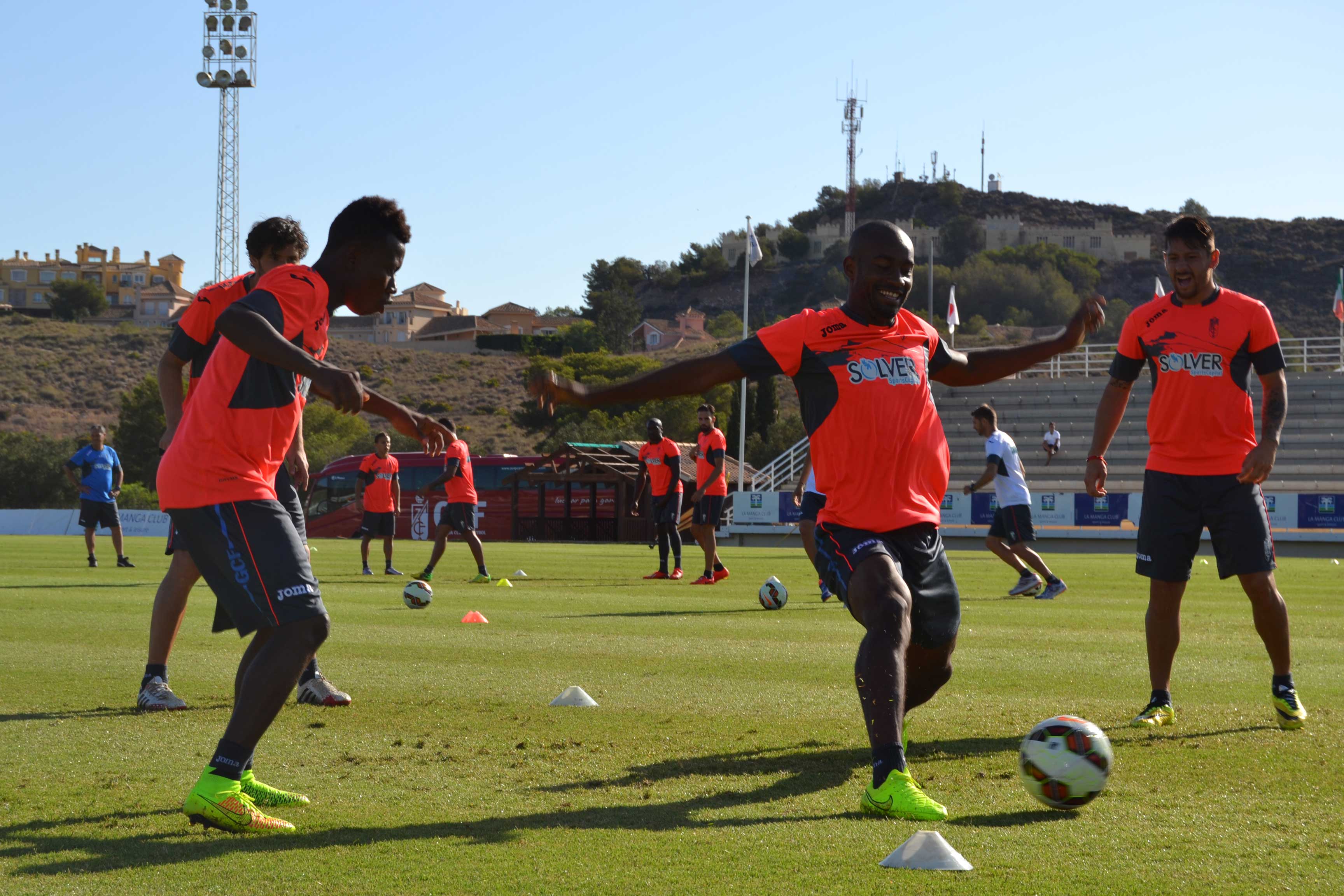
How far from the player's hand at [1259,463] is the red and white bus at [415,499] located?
37.3m

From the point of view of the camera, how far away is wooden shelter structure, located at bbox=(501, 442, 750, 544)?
136ft

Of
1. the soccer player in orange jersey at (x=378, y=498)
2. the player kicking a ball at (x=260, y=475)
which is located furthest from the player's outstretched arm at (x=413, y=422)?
the soccer player in orange jersey at (x=378, y=498)

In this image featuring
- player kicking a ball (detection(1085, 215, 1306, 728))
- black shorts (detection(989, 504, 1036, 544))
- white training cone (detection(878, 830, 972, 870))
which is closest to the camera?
white training cone (detection(878, 830, 972, 870))

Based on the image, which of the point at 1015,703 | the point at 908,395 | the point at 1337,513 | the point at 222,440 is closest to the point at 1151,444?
the point at 1015,703

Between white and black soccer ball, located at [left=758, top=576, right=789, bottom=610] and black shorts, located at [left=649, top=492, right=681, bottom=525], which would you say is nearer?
white and black soccer ball, located at [left=758, top=576, right=789, bottom=610]

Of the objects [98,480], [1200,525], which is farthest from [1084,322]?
[98,480]

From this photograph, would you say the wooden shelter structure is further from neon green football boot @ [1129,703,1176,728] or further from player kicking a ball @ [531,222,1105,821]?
player kicking a ball @ [531,222,1105,821]

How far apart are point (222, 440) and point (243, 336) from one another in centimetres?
43

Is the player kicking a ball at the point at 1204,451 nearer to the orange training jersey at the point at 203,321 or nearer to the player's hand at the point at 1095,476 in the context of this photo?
the player's hand at the point at 1095,476

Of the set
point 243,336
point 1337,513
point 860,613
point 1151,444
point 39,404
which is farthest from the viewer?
point 39,404

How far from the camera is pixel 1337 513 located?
2981 centimetres

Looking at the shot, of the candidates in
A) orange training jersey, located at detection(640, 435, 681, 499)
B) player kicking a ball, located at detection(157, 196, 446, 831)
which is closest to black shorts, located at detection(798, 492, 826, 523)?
orange training jersey, located at detection(640, 435, 681, 499)

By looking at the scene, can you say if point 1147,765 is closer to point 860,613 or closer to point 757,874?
point 860,613

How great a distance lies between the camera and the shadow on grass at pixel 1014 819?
13.9ft
